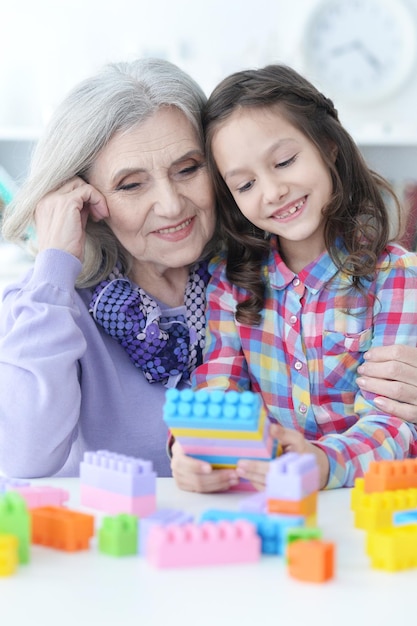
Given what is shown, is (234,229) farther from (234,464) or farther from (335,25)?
(335,25)

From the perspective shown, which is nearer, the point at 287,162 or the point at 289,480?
the point at 289,480

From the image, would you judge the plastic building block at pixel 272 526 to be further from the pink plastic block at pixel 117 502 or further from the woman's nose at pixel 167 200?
the woman's nose at pixel 167 200

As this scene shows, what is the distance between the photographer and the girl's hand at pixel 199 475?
3.64 ft

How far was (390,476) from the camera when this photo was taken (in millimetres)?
1068

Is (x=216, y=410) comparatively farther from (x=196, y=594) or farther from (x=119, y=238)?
(x=119, y=238)

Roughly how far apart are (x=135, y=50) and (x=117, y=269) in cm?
220

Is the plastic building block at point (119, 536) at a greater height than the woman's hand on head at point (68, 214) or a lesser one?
lesser

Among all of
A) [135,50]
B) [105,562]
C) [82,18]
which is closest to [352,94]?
[135,50]

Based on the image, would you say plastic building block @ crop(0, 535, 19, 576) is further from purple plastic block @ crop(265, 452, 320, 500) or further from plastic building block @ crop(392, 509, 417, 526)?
plastic building block @ crop(392, 509, 417, 526)

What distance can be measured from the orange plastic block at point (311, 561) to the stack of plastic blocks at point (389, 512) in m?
0.06

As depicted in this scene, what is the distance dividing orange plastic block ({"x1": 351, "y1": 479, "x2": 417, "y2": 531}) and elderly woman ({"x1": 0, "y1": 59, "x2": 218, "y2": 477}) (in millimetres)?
583

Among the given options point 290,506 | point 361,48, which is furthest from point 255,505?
point 361,48

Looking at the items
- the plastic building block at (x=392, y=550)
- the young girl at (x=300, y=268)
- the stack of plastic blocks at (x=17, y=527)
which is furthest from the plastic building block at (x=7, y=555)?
the young girl at (x=300, y=268)

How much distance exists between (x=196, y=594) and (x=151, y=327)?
795 mm
